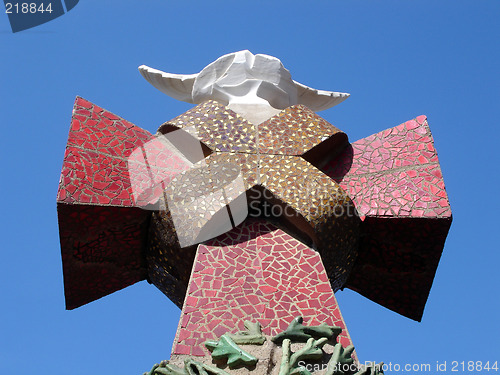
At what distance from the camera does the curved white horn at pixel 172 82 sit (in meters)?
7.45

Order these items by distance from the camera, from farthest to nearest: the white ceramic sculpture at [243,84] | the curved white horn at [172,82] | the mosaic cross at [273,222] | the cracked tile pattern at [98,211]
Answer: the curved white horn at [172,82]
the white ceramic sculpture at [243,84]
the cracked tile pattern at [98,211]
the mosaic cross at [273,222]

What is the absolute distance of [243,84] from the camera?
Result: 6.99m

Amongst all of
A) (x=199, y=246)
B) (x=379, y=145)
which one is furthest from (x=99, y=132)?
(x=379, y=145)

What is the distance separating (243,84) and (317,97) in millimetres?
1067

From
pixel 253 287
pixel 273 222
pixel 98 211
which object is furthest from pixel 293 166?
pixel 98 211

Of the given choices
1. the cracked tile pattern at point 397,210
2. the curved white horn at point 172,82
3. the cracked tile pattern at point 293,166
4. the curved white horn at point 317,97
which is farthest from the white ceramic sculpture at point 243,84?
the cracked tile pattern at point 397,210

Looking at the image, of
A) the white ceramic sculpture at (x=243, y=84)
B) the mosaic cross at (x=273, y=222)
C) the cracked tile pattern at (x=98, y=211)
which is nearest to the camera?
the mosaic cross at (x=273, y=222)

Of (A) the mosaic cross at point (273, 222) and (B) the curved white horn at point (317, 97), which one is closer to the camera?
(A) the mosaic cross at point (273, 222)

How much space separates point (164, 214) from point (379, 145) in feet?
6.85

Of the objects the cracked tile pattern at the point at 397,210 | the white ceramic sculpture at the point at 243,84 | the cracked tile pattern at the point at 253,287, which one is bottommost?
the cracked tile pattern at the point at 253,287

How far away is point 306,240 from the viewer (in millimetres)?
5883

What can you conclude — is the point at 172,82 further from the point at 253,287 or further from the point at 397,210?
the point at 253,287

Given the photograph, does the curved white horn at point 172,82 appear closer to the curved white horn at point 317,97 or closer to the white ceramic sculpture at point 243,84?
the white ceramic sculpture at point 243,84

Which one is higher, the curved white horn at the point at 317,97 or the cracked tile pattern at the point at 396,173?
the curved white horn at the point at 317,97
